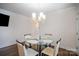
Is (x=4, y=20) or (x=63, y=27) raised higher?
(x=4, y=20)

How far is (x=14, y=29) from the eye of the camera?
1581 millimetres

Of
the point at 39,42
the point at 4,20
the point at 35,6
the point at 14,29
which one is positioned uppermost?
the point at 35,6

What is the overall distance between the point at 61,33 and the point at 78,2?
590 mm

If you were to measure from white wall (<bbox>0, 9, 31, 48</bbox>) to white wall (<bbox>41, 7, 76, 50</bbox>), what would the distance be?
307mm

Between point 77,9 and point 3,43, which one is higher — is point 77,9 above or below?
above

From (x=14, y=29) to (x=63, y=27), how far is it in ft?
2.83

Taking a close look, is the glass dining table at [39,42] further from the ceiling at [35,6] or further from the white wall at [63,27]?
the ceiling at [35,6]

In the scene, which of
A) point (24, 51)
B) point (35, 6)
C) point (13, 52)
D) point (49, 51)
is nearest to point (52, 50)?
point (49, 51)

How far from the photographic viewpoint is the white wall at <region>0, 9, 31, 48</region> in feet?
5.08

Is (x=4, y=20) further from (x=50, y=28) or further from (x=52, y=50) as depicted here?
(x=52, y=50)

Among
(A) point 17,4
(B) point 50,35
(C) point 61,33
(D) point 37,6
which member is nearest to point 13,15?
(A) point 17,4

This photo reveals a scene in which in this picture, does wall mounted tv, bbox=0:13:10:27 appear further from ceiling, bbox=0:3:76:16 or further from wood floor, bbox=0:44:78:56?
wood floor, bbox=0:44:78:56

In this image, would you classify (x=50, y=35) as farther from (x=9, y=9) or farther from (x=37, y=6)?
(x=9, y=9)

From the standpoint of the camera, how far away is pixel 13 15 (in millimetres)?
1560
